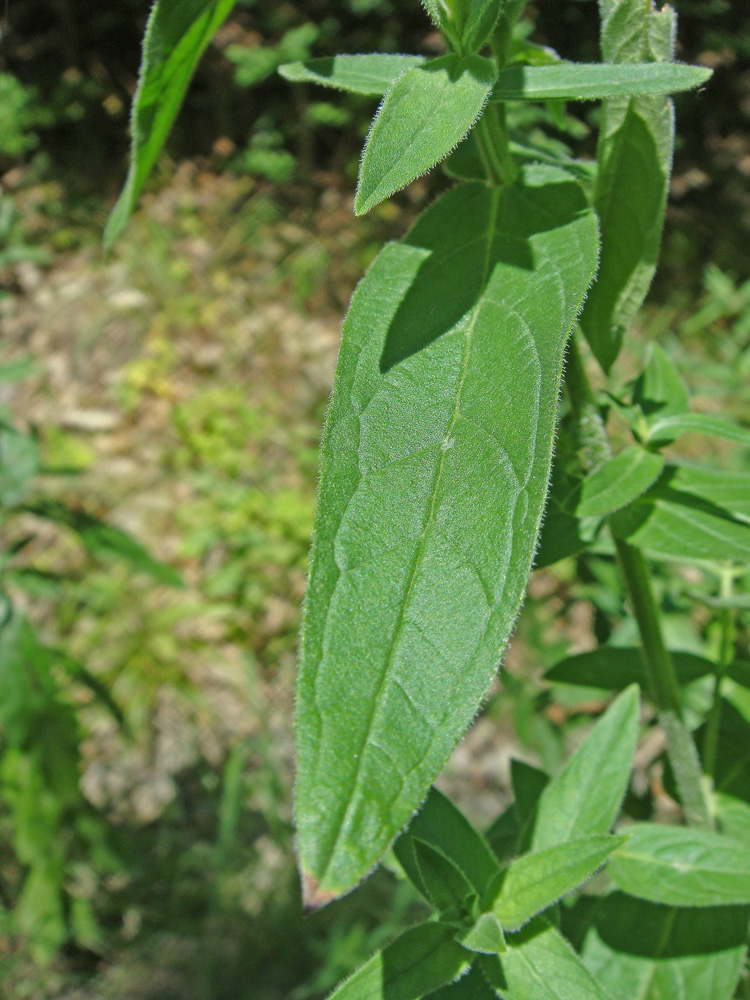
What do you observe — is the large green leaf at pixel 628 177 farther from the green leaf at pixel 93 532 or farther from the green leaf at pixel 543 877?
the green leaf at pixel 93 532

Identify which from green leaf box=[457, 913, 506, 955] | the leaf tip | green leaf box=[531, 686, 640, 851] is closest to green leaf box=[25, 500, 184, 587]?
green leaf box=[531, 686, 640, 851]

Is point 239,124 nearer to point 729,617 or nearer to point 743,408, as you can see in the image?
point 743,408

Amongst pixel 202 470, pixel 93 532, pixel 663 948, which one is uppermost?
pixel 663 948

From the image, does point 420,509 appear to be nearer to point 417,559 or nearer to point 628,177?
point 417,559

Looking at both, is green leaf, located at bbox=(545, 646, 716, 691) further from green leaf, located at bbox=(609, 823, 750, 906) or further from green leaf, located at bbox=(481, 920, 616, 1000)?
green leaf, located at bbox=(481, 920, 616, 1000)

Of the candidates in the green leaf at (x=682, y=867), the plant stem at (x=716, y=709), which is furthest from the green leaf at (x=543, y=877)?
the plant stem at (x=716, y=709)

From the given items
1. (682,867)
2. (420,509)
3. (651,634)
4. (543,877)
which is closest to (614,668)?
(651,634)
